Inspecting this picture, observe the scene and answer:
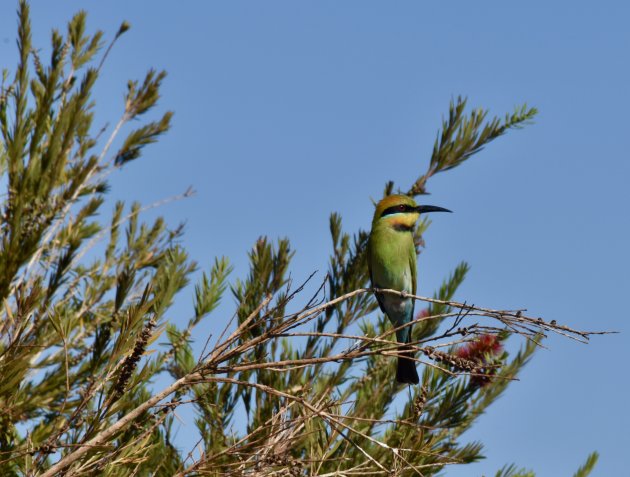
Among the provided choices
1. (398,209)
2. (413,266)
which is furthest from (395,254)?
(398,209)

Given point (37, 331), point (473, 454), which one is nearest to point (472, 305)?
point (473, 454)

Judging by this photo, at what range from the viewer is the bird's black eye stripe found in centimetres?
478

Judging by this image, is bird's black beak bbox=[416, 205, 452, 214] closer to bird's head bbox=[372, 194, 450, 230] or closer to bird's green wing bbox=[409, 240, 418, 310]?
bird's head bbox=[372, 194, 450, 230]

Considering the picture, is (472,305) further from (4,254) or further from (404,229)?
(404,229)

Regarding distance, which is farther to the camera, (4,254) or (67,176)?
(67,176)

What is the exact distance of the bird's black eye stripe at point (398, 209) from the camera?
4.78 m

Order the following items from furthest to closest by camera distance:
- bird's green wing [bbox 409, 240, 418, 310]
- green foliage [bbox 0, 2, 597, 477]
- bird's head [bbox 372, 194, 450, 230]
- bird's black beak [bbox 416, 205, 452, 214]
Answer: bird's green wing [bbox 409, 240, 418, 310] < bird's head [bbox 372, 194, 450, 230] < bird's black beak [bbox 416, 205, 452, 214] < green foliage [bbox 0, 2, 597, 477]

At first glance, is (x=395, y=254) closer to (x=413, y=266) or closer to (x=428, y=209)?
(x=413, y=266)

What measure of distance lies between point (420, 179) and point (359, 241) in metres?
0.43

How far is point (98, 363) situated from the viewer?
2.66m

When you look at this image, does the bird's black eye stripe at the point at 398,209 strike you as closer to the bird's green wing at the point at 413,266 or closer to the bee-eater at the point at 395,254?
the bee-eater at the point at 395,254

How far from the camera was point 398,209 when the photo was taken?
15.9ft

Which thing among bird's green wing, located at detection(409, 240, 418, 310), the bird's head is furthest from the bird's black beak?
bird's green wing, located at detection(409, 240, 418, 310)

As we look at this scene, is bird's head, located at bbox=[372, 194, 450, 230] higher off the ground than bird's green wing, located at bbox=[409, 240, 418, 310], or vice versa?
bird's head, located at bbox=[372, 194, 450, 230]
